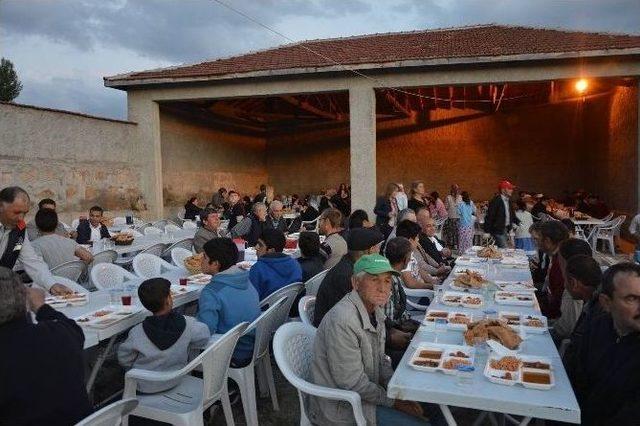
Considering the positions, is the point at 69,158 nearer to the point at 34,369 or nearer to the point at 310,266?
the point at 310,266

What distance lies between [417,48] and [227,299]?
11421mm

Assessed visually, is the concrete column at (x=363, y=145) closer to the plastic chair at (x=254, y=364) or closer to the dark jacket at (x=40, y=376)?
the plastic chair at (x=254, y=364)

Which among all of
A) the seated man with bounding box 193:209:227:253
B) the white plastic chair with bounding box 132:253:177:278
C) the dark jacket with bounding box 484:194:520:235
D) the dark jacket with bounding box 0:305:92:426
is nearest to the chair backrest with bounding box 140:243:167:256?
the seated man with bounding box 193:209:227:253

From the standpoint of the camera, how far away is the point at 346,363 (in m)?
2.55

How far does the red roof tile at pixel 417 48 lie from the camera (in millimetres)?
11023

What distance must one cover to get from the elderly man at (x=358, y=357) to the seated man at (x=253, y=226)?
5.08 m

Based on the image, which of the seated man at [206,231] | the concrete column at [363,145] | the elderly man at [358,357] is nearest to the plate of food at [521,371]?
the elderly man at [358,357]

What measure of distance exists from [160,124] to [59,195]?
4.14 meters

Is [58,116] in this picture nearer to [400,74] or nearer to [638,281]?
[400,74]

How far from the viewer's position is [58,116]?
10.5m

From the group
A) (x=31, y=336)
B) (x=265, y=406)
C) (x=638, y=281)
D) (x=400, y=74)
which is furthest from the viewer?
(x=400, y=74)

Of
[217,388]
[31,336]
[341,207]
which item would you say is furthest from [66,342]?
[341,207]

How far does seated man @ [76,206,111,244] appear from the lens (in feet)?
25.3

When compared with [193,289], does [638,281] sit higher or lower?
higher
